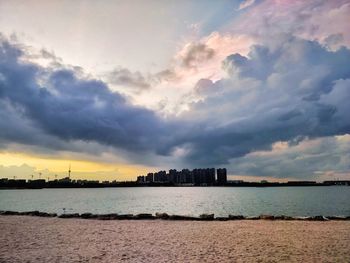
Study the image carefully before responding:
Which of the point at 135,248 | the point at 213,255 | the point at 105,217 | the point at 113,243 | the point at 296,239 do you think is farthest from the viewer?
the point at 105,217

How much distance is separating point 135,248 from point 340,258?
9.35 meters

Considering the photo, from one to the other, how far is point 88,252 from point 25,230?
9563 millimetres

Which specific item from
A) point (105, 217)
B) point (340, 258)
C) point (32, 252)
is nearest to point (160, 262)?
point (32, 252)

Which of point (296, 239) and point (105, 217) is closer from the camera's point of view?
point (296, 239)

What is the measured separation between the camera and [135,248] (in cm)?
1574

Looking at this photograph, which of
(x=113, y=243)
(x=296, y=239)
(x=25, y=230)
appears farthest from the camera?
(x=25, y=230)

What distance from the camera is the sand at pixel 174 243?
13.9 meters

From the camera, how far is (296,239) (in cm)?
1848

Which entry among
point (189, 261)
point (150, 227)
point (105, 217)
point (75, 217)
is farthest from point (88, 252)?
point (75, 217)

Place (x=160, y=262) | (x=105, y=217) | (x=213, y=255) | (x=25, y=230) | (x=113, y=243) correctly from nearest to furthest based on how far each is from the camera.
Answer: (x=160, y=262), (x=213, y=255), (x=113, y=243), (x=25, y=230), (x=105, y=217)

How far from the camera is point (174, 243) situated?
17094mm

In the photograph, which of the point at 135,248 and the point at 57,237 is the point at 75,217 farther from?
the point at 135,248

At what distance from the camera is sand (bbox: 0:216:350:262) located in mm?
13859

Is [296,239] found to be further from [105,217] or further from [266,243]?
[105,217]
